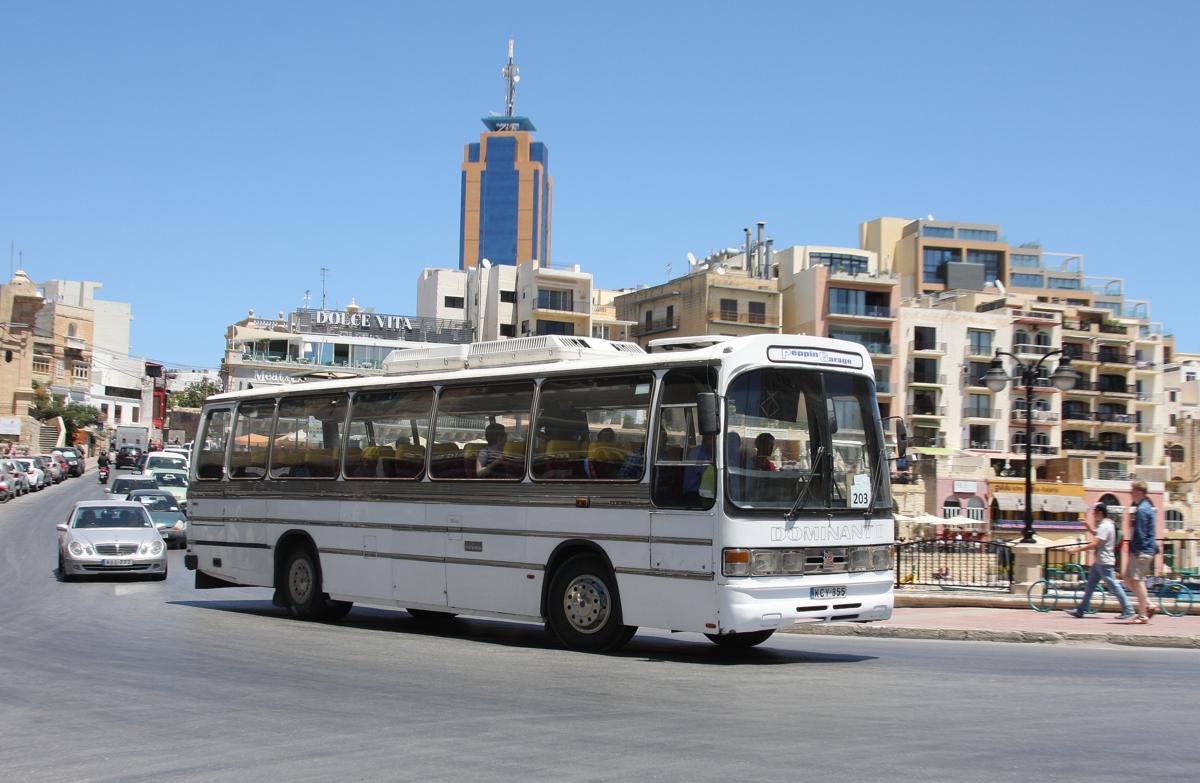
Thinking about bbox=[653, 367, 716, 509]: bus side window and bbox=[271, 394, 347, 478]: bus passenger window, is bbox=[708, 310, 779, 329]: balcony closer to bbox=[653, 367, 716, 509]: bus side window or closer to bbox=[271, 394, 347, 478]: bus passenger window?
bbox=[271, 394, 347, 478]: bus passenger window

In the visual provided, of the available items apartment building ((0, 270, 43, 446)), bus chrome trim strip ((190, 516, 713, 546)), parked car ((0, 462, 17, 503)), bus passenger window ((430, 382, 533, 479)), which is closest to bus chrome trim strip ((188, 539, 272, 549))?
bus chrome trim strip ((190, 516, 713, 546))

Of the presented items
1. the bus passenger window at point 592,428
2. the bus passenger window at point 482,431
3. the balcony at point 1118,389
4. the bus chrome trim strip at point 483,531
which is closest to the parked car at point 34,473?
the bus chrome trim strip at point 483,531

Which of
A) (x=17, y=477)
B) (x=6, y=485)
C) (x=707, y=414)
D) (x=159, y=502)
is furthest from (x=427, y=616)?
(x=17, y=477)

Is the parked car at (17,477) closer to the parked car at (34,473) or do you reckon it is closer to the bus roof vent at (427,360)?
the parked car at (34,473)

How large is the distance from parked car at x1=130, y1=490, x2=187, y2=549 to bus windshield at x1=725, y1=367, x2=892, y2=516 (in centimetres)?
2097

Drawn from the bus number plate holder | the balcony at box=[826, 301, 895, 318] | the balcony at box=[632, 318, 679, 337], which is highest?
the balcony at box=[826, 301, 895, 318]

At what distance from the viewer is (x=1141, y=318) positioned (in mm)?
111812

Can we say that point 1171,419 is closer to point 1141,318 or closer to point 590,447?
point 1141,318

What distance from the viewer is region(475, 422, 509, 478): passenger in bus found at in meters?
13.6

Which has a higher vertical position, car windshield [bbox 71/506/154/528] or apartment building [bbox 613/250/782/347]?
apartment building [bbox 613/250/782/347]

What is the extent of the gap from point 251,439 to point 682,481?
26.3 feet

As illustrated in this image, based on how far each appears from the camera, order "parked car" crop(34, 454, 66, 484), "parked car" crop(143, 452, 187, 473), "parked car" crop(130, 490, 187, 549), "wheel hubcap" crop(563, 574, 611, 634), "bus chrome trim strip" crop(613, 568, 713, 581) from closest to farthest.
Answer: "bus chrome trim strip" crop(613, 568, 713, 581), "wheel hubcap" crop(563, 574, 611, 634), "parked car" crop(130, 490, 187, 549), "parked car" crop(143, 452, 187, 473), "parked car" crop(34, 454, 66, 484)

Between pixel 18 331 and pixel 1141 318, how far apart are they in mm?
104765

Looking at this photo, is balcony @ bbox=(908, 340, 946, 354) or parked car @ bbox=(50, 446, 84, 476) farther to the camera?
balcony @ bbox=(908, 340, 946, 354)
